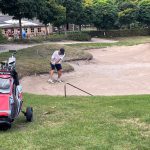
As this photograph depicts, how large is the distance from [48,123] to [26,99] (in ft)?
17.5

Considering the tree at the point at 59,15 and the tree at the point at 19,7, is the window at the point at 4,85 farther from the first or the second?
the tree at the point at 59,15

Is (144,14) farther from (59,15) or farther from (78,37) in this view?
(59,15)

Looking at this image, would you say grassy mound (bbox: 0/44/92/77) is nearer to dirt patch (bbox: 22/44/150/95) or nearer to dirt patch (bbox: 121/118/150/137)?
dirt patch (bbox: 22/44/150/95)

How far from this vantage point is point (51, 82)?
947 inches

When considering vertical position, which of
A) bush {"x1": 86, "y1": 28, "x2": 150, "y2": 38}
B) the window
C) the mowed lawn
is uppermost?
the window

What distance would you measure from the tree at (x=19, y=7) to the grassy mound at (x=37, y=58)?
318 inches

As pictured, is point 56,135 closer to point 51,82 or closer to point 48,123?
point 48,123

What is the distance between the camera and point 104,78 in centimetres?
2639

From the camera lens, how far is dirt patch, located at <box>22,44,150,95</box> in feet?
72.8

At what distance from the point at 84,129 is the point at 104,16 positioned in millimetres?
61630

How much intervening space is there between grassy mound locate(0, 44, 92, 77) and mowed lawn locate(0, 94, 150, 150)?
13.2 m

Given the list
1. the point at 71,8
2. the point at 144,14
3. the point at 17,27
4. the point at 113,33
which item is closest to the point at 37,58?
the point at 71,8

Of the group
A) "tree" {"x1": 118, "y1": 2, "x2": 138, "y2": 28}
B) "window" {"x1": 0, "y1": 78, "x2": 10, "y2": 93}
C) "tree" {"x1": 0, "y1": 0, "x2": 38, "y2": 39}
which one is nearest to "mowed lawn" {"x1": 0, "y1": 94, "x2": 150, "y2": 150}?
"window" {"x1": 0, "y1": 78, "x2": 10, "y2": 93}

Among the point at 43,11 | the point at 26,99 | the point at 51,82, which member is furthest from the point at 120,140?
the point at 43,11
